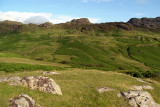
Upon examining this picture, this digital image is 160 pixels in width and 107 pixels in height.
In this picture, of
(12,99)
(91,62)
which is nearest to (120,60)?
(91,62)

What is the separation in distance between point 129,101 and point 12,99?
56.4 feet

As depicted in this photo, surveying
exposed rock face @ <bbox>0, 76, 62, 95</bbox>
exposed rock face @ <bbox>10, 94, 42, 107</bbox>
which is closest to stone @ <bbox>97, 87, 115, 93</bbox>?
exposed rock face @ <bbox>0, 76, 62, 95</bbox>

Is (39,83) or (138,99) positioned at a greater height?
(39,83)

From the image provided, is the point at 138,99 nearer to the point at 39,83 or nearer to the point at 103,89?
the point at 103,89

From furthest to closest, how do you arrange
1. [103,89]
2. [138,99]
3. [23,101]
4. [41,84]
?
[103,89]
[138,99]
[41,84]
[23,101]

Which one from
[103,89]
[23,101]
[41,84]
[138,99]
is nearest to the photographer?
[23,101]

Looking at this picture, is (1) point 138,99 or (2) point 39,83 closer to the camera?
(2) point 39,83

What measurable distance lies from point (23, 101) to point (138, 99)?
1769cm

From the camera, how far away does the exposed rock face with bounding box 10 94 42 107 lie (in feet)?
52.6

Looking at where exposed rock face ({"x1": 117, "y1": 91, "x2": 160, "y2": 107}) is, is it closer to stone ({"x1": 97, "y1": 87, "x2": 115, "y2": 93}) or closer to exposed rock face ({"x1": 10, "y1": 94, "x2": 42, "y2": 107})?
stone ({"x1": 97, "y1": 87, "x2": 115, "y2": 93})

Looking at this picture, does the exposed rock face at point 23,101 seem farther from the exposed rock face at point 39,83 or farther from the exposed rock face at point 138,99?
the exposed rock face at point 138,99

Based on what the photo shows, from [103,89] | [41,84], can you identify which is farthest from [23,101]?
[103,89]

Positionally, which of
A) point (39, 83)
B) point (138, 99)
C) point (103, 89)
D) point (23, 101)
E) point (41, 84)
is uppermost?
point (39, 83)

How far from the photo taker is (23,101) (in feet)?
54.8
